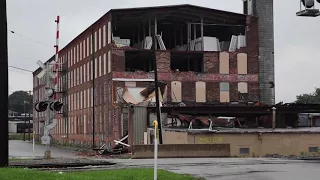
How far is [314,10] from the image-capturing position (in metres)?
11.5

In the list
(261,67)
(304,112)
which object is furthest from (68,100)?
(304,112)

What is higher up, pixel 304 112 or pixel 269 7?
pixel 269 7

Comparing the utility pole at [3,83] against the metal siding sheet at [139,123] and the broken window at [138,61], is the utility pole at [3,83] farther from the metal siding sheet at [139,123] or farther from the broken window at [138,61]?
the broken window at [138,61]

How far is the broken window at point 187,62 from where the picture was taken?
54938 mm

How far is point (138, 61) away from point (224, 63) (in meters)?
9.49

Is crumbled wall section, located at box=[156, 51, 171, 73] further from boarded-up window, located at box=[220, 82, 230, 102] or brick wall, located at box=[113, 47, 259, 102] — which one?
boarded-up window, located at box=[220, 82, 230, 102]

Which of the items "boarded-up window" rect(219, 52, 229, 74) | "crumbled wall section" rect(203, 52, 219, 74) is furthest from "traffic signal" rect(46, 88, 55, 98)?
"boarded-up window" rect(219, 52, 229, 74)

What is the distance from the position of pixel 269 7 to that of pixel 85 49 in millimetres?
23574

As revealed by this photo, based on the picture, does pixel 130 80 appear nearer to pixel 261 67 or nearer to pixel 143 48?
pixel 143 48

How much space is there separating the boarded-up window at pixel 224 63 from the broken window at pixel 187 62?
Result: 6.51ft

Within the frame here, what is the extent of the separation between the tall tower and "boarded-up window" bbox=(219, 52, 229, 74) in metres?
3.73

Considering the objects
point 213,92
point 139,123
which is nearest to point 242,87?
point 213,92

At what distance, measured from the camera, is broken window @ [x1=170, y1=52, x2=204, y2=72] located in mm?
54938

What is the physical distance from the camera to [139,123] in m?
44.8
